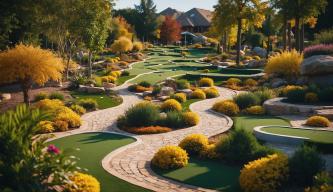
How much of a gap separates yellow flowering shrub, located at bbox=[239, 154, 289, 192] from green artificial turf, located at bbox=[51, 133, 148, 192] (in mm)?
2386

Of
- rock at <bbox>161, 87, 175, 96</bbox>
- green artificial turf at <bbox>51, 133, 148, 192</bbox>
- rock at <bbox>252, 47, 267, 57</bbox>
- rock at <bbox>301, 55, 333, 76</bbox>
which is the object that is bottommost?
green artificial turf at <bbox>51, 133, 148, 192</bbox>

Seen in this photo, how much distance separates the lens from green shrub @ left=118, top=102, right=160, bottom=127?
52.9 feet

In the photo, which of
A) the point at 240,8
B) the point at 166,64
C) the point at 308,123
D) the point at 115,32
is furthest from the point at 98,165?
the point at 115,32

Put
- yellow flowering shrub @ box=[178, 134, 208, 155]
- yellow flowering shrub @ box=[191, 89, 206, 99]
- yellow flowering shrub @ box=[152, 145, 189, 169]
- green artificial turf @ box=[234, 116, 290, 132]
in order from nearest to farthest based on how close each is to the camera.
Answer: yellow flowering shrub @ box=[152, 145, 189, 169] < yellow flowering shrub @ box=[178, 134, 208, 155] < green artificial turf @ box=[234, 116, 290, 132] < yellow flowering shrub @ box=[191, 89, 206, 99]

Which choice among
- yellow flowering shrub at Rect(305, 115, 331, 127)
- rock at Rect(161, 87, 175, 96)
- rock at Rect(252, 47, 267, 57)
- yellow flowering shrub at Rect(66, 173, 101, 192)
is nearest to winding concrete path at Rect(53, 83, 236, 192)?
yellow flowering shrub at Rect(66, 173, 101, 192)

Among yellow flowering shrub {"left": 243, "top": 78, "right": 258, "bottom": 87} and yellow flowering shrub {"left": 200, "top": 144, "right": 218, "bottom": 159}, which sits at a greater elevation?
yellow flowering shrub {"left": 243, "top": 78, "right": 258, "bottom": 87}

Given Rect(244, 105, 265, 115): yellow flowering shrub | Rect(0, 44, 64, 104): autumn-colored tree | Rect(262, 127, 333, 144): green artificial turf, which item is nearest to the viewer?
Rect(262, 127, 333, 144): green artificial turf

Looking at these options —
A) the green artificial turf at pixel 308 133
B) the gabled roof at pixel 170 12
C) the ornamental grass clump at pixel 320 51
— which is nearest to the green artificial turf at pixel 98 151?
the green artificial turf at pixel 308 133

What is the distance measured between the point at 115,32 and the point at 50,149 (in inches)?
2167

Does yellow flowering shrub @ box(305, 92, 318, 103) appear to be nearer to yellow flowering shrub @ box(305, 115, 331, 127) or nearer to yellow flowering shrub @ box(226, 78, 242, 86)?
yellow flowering shrub @ box(305, 115, 331, 127)

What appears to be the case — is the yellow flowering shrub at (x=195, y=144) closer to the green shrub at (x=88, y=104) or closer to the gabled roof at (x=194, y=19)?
the green shrub at (x=88, y=104)

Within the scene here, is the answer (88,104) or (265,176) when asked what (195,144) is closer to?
(265,176)

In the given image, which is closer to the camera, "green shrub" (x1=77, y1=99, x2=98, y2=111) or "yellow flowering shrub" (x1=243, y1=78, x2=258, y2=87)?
"green shrub" (x1=77, y1=99, x2=98, y2=111)

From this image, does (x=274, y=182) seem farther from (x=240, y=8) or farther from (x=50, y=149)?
(x=240, y=8)
